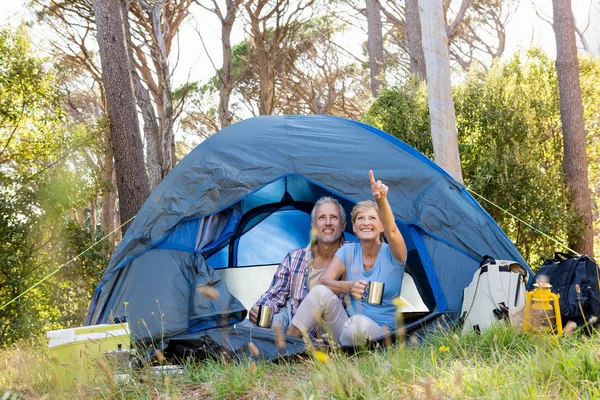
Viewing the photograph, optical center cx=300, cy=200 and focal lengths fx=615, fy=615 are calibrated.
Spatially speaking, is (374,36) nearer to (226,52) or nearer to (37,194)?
(226,52)

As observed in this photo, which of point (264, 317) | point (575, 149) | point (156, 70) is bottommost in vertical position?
point (264, 317)

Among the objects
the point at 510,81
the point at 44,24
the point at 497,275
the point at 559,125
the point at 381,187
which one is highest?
the point at 44,24

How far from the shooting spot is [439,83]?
17.3 feet

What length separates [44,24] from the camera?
10.0 m

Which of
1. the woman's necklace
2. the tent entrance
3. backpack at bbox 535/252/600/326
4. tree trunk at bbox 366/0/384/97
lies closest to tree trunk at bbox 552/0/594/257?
the tent entrance

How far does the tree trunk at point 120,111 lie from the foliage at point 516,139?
2.95 metres

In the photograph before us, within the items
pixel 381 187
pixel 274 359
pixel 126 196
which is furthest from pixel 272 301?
pixel 126 196

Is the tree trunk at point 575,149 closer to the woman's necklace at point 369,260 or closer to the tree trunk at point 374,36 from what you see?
the woman's necklace at point 369,260

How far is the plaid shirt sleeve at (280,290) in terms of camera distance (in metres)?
3.53

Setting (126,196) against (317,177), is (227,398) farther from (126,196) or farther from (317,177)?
(126,196)

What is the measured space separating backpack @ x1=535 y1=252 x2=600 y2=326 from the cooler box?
192cm

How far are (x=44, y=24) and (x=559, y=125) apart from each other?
8.01m

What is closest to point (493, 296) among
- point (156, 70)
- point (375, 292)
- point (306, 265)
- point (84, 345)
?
point (375, 292)

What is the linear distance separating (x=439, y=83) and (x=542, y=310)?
3.00m
